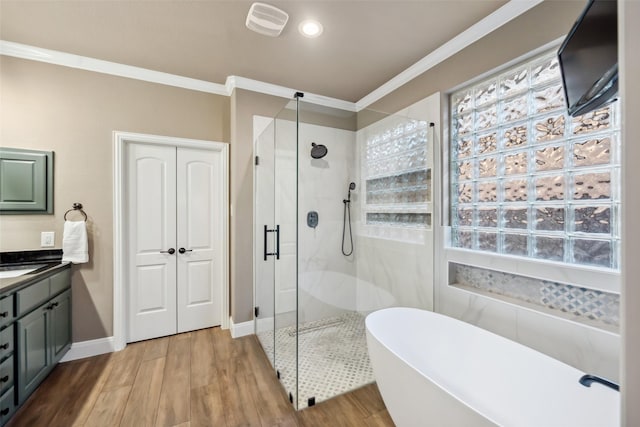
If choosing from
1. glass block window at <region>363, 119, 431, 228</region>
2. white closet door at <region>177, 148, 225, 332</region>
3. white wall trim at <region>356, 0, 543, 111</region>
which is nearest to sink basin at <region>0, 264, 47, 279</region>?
white closet door at <region>177, 148, 225, 332</region>

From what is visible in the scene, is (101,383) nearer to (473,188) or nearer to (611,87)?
(473,188)

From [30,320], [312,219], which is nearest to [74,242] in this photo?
[30,320]

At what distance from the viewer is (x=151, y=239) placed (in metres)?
2.74

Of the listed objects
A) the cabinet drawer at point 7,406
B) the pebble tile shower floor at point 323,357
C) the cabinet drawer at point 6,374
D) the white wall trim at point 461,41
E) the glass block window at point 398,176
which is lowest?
the pebble tile shower floor at point 323,357

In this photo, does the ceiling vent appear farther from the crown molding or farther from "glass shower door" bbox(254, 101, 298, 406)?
the crown molding

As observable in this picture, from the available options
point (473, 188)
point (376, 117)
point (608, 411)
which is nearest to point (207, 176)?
point (376, 117)

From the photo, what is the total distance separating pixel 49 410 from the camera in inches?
69.6

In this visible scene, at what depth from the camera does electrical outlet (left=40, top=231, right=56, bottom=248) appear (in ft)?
7.44

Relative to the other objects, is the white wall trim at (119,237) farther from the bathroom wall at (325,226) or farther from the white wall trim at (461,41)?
the white wall trim at (461,41)

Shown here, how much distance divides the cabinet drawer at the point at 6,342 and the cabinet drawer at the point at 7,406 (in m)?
0.22

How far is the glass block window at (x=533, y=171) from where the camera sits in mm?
1449

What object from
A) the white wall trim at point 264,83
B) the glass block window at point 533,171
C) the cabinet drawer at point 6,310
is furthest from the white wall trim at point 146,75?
the cabinet drawer at point 6,310

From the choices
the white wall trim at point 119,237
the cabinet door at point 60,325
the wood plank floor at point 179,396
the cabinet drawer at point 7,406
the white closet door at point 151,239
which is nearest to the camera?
the cabinet drawer at point 7,406

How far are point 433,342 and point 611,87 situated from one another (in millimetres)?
1629
